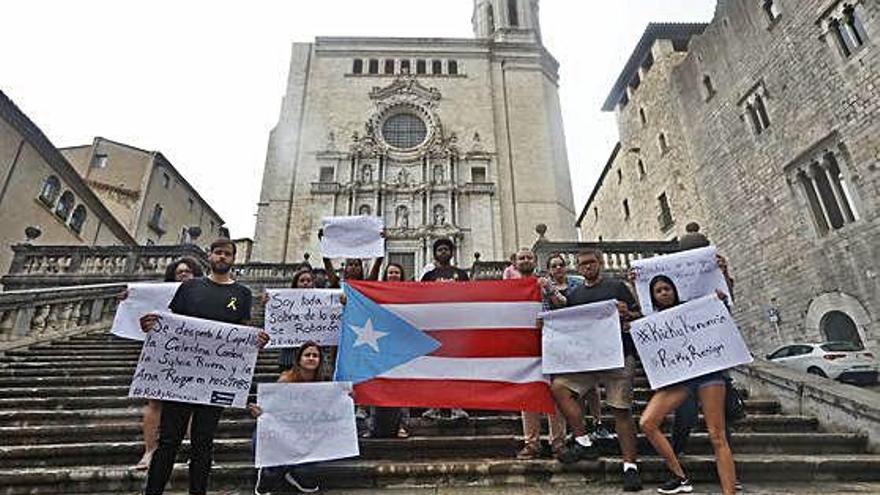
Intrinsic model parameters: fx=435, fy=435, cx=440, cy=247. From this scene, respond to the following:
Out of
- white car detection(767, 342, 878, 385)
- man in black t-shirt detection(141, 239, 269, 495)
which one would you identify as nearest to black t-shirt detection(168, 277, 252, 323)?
man in black t-shirt detection(141, 239, 269, 495)

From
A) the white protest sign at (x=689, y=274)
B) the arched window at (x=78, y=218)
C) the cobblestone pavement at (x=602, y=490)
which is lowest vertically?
the cobblestone pavement at (x=602, y=490)

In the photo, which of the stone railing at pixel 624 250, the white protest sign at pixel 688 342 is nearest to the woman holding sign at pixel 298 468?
the white protest sign at pixel 688 342

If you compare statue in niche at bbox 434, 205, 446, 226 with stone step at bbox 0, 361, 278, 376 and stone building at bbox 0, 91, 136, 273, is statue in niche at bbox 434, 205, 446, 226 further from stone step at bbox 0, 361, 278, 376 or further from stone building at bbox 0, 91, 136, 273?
stone building at bbox 0, 91, 136, 273

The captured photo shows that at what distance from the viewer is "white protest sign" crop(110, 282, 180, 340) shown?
5395mm

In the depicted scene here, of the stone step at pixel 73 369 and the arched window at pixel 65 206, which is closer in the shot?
the stone step at pixel 73 369

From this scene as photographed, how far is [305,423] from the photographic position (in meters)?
3.74

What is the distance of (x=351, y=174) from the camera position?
82.4 ft

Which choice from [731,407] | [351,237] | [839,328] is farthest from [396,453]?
[839,328]

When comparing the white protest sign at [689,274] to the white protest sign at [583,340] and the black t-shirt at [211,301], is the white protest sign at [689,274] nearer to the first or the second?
the white protest sign at [583,340]

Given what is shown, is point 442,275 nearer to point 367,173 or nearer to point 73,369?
point 73,369

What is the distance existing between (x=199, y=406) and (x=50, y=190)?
79.0 feet

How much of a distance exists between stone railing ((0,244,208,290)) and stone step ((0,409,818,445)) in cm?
879

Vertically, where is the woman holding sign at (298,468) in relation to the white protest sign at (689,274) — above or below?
below

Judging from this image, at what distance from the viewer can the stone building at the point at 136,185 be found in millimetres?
27281
